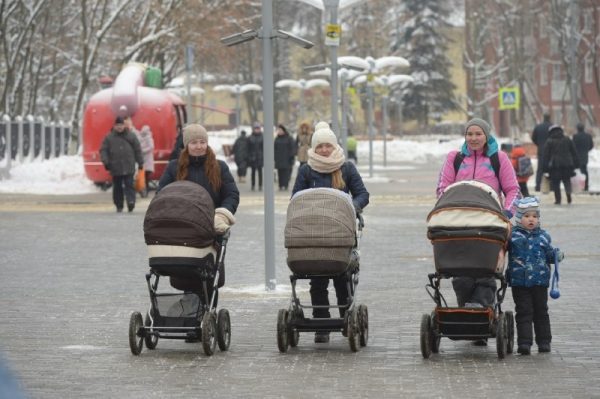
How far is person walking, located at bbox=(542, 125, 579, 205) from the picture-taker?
30281mm

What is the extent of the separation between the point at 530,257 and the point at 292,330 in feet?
5.36

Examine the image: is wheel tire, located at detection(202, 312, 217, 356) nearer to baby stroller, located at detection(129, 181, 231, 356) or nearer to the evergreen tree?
baby stroller, located at detection(129, 181, 231, 356)

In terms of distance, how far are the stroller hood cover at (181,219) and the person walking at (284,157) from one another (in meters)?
26.1

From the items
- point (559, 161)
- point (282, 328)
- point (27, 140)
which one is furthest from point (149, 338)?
point (27, 140)

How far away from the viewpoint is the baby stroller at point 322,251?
34.2 ft

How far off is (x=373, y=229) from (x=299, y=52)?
10430 cm

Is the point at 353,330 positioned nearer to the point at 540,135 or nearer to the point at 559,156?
the point at 559,156

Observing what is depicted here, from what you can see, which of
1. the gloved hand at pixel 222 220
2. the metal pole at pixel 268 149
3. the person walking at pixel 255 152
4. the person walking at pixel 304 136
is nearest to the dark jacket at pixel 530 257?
the gloved hand at pixel 222 220

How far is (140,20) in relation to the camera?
5541 centimetres

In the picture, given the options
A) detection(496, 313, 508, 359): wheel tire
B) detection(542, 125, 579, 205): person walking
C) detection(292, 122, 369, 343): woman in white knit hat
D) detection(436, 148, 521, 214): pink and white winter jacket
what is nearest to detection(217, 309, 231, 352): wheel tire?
detection(292, 122, 369, 343): woman in white knit hat

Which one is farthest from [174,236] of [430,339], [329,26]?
[329,26]

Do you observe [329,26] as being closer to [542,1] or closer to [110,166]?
[110,166]

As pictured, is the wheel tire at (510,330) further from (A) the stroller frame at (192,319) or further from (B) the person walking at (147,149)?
(B) the person walking at (147,149)

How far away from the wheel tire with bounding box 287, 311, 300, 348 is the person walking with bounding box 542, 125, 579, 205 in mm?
19820
